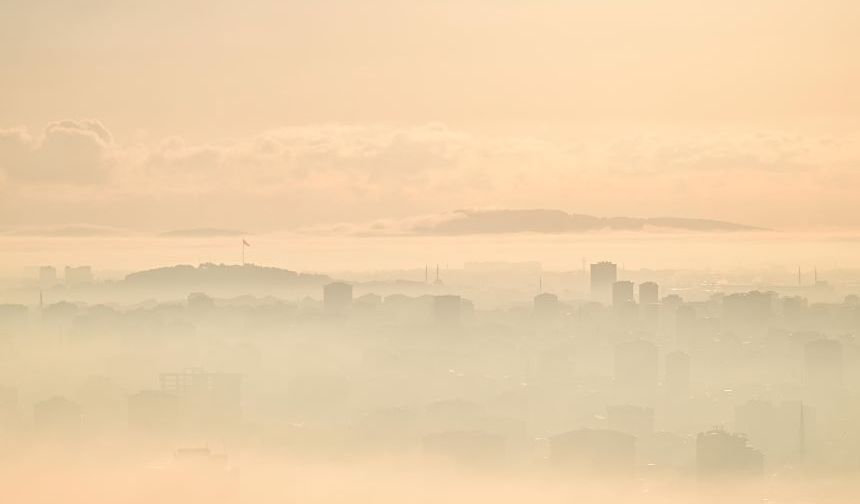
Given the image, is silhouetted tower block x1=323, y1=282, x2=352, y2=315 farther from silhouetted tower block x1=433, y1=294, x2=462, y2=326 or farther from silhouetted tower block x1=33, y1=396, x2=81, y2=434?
silhouetted tower block x1=33, y1=396, x2=81, y2=434

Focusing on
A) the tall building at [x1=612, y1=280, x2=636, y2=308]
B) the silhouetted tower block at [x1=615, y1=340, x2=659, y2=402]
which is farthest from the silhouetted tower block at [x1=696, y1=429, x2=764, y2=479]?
the tall building at [x1=612, y1=280, x2=636, y2=308]

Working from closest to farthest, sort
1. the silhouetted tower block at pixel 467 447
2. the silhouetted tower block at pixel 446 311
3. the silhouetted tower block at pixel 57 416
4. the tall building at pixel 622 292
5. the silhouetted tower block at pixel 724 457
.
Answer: the silhouetted tower block at pixel 724 457 < the silhouetted tower block at pixel 467 447 < the silhouetted tower block at pixel 57 416 < the silhouetted tower block at pixel 446 311 < the tall building at pixel 622 292

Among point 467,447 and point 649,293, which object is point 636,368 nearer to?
point 649,293

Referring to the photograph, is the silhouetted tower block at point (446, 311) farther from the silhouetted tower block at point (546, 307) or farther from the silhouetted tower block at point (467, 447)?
the silhouetted tower block at point (467, 447)

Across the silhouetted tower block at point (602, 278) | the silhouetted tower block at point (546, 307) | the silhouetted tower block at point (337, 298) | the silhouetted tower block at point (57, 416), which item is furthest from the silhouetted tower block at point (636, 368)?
the silhouetted tower block at point (57, 416)

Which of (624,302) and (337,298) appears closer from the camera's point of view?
(624,302)

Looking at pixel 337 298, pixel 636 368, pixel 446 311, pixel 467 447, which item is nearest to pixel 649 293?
pixel 446 311
